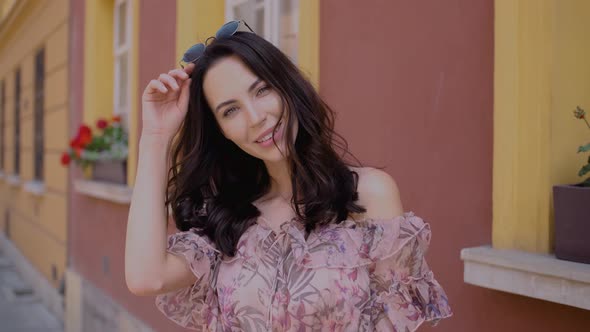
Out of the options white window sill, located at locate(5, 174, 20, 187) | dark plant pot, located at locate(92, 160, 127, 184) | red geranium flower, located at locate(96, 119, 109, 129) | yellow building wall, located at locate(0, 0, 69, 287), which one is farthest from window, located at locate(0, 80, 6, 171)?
→ red geranium flower, located at locate(96, 119, 109, 129)

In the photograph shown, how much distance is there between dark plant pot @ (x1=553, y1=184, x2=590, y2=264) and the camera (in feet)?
5.54

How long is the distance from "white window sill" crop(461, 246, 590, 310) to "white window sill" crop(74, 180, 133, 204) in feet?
11.4

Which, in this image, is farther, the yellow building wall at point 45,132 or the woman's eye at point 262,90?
the yellow building wall at point 45,132

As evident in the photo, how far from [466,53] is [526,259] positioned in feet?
2.58

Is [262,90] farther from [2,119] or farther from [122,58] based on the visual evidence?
[2,119]

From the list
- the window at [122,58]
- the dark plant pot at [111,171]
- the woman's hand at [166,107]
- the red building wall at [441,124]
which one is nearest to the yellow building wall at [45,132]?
the window at [122,58]

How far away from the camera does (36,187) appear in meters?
8.88

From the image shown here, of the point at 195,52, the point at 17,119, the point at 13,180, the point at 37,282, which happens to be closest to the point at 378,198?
the point at 195,52

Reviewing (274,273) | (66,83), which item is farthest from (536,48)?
(66,83)

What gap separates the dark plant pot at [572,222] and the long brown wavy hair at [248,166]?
579mm

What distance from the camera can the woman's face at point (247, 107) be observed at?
68.7 inches

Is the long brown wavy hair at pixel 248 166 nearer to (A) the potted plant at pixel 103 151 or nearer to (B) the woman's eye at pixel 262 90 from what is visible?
(B) the woman's eye at pixel 262 90

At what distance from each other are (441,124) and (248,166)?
0.76 meters

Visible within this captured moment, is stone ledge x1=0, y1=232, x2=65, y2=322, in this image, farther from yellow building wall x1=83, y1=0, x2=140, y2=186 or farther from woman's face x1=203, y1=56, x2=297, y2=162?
woman's face x1=203, y1=56, x2=297, y2=162
